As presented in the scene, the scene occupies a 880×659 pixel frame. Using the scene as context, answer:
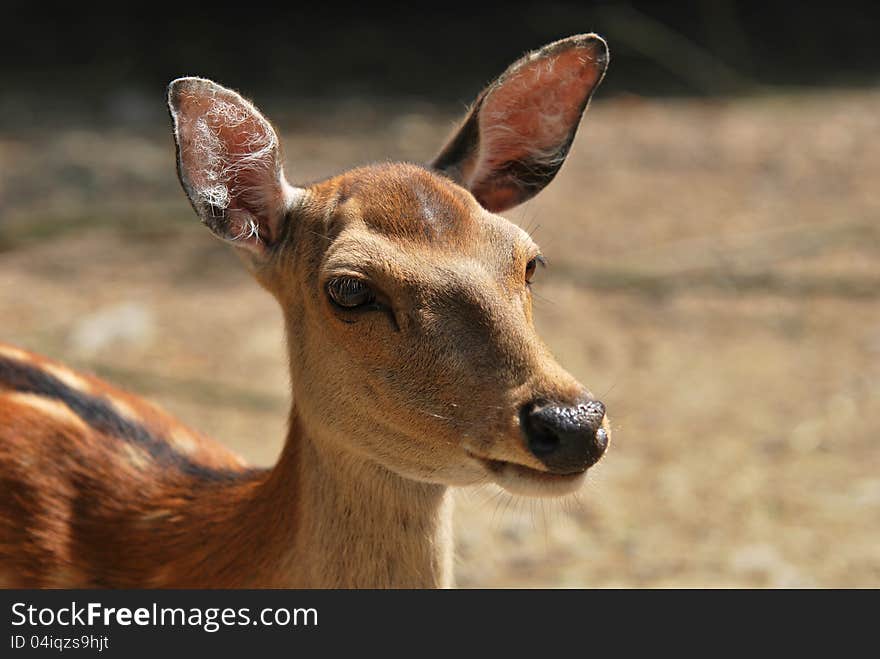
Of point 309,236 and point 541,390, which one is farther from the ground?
point 309,236

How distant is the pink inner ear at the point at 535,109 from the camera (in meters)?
3.90

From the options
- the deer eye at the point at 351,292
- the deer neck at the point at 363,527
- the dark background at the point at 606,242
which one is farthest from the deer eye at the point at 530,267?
the deer neck at the point at 363,527

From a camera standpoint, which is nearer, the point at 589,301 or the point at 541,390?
the point at 541,390

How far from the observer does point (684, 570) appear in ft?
17.5

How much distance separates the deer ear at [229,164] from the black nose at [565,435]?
3.89 ft

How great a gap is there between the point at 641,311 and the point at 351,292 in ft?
15.4

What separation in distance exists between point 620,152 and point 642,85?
1837mm

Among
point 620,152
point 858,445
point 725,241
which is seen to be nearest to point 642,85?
point 620,152

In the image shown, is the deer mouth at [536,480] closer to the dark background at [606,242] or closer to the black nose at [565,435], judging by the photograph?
the black nose at [565,435]

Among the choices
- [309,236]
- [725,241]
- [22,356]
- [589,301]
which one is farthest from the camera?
[725,241]

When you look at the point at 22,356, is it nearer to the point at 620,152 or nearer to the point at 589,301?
the point at 589,301

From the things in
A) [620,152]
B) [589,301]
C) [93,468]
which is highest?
[620,152]

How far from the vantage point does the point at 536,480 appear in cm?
304

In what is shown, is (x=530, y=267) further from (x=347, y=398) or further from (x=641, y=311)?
(x=641, y=311)
